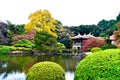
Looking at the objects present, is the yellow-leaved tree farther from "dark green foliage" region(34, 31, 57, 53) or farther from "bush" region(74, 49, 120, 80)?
"bush" region(74, 49, 120, 80)

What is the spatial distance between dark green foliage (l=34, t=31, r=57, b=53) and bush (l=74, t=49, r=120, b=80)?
32.4 m

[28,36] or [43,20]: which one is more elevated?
[43,20]

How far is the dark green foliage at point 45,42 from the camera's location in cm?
3931

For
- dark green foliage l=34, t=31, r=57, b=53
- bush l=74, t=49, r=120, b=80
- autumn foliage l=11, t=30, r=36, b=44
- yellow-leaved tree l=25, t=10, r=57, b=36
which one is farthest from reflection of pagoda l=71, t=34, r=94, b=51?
bush l=74, t=49, r=120, b=80

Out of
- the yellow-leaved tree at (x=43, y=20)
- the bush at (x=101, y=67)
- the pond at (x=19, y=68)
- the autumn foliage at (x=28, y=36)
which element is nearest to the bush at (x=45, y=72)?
the bush at (x=101, y=67)

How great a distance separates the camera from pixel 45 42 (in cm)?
3950

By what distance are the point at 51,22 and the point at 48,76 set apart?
40.2 m

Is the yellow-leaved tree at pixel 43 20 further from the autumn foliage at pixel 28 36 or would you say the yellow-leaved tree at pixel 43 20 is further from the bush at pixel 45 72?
the bush at pixel 45 72

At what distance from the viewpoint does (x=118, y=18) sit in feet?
171

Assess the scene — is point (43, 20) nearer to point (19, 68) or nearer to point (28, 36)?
point (28, 36)

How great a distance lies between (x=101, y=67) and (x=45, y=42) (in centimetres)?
3318

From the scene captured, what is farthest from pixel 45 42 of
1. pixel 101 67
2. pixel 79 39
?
pixel 101 67

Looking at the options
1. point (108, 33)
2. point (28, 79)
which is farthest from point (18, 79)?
point (108, 33)

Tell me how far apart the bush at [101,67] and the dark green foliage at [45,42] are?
32.4 metres
